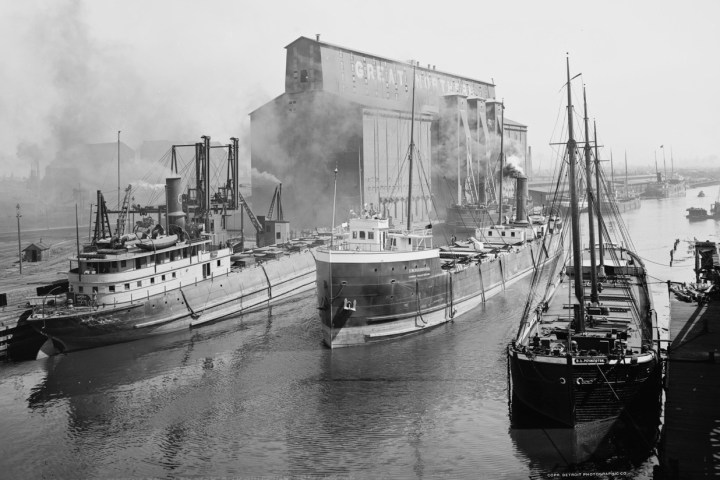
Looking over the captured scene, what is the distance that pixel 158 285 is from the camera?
141ft

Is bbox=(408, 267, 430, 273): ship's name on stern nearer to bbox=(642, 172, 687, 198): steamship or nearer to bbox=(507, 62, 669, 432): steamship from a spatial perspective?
bbox=(507, 62, 669, 432): steamship

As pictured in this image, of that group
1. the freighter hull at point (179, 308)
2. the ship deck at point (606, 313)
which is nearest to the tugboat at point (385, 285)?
the ship deck at point (606, 313)

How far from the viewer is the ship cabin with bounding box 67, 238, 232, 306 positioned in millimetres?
39844

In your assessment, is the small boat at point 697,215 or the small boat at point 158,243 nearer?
the small boat at point 158,243

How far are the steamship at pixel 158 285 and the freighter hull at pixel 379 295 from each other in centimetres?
962

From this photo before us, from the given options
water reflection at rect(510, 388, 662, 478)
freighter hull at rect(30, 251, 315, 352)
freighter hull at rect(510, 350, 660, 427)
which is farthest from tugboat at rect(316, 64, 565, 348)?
freighter hull at rect(510, 350, 660, 427)

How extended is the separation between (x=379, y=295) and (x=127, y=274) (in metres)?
14.5

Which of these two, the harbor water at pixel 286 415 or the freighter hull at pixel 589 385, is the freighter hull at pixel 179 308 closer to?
the harbor water at pixel 286 415

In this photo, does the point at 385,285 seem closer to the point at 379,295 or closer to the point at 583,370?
the point at 379,295

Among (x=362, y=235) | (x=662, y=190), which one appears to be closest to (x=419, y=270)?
(x=362, y=235)

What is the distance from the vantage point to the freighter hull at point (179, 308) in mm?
37625

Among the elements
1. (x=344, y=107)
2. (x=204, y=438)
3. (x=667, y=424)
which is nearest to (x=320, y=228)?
(x=344, y=107)

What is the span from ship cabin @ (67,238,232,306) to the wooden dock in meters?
28.6

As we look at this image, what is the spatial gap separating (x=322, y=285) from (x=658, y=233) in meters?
69.3
